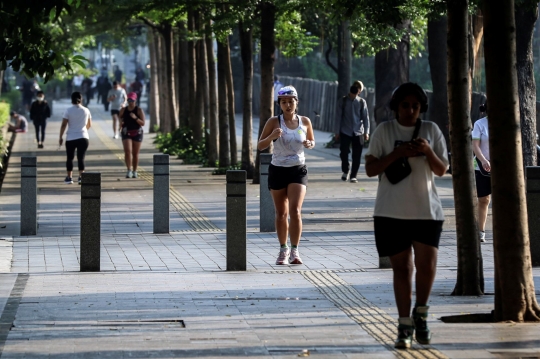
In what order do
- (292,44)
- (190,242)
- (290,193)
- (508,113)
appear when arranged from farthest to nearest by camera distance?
(292,44), (190,242), (290,193), (508,113)

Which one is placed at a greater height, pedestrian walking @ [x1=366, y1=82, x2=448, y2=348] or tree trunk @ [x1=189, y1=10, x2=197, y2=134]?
tree trunk @ [x1=189, y1=10, x2=197, y2=134]

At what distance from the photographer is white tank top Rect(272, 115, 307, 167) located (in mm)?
11125

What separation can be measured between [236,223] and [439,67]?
13.8 meters

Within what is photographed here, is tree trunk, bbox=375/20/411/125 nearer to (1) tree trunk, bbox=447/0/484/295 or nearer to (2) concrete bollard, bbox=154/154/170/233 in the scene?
(2) concrete bollard, bbox=154/154/170/233

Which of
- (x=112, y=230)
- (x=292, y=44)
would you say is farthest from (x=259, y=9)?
(x=112, y=230)

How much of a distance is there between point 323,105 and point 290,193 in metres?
32.1

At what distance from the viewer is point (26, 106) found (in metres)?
54.7

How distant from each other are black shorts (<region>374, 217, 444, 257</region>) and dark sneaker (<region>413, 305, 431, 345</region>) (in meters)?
0.39

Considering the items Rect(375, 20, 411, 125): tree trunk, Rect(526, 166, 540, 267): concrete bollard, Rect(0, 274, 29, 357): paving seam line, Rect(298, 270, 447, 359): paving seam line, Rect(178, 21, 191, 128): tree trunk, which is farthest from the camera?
Rect(178, 21, 191, 128): tree trunk

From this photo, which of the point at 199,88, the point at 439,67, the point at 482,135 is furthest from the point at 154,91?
the point at 482,135

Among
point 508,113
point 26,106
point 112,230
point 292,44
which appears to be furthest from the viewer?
point 26,106

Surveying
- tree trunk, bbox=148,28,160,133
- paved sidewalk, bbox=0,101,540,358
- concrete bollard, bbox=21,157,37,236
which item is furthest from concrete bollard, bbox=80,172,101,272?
tree trunk, bbox=148,28,160,133

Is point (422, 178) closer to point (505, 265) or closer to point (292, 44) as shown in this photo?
point (505, 265)

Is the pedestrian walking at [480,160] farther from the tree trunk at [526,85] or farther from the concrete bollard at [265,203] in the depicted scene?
the tree trunk at [526,85]
